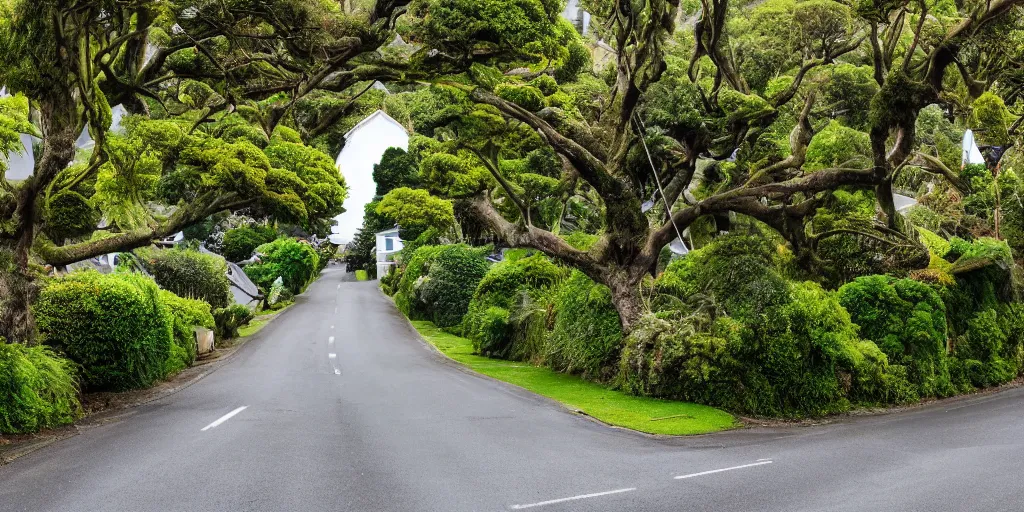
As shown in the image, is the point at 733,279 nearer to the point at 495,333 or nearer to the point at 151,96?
the point at 495,333

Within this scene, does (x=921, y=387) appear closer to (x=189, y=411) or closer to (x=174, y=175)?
(x=189, y=411)

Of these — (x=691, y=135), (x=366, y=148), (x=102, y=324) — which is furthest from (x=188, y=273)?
(x=366, y=148)

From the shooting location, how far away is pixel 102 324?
17422 millimetres

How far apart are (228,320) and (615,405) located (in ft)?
65.1

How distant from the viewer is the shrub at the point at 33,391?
13.5 m

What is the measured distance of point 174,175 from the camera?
741 inches

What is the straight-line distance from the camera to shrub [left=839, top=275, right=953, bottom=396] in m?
20.4

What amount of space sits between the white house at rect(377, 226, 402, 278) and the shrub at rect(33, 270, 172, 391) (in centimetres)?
4513

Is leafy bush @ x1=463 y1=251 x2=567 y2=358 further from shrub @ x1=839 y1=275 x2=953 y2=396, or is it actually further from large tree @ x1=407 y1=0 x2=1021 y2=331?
shrub @ x1=839 y1=275 x2=953 y2=396

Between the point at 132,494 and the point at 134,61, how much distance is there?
1199cm

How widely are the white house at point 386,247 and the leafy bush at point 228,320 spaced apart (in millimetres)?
30599

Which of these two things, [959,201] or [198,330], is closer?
[198,330]

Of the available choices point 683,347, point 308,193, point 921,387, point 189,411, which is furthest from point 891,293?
point 189,411

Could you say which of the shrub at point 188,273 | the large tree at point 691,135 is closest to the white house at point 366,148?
the shrub at point 188,273
